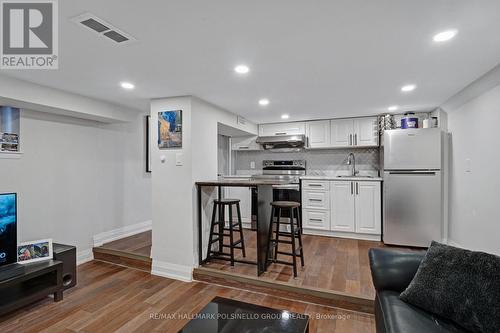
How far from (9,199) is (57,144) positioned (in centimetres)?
104

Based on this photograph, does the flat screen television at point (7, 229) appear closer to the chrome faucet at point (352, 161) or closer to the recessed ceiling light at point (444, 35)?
the recessed ceiling light at point (444, 35)

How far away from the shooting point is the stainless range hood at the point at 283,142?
480cm

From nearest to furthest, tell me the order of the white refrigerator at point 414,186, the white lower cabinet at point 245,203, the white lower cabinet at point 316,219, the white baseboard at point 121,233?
the white refrigerator at point 414,186, the white baseboard at point 121,233, the white lower cabinet at point 316,219, the white lower cabinet at point 245,203

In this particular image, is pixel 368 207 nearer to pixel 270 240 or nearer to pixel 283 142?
pixel 283 142

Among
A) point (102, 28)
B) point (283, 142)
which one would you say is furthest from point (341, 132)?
point (102, 28)

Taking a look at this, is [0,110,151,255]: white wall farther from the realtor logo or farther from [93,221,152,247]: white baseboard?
the realtor logo

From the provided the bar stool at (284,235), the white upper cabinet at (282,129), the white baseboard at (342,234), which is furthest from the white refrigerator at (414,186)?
the bar stool at (284,235)

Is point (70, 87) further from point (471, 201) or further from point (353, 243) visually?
point (471, 201)

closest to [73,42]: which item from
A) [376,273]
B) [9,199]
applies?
[9,199]

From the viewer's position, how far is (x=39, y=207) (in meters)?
3.11

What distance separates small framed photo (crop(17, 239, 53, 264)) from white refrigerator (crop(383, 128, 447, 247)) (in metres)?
4.33

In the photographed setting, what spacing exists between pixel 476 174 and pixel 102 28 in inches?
148

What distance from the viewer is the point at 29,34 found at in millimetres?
1707

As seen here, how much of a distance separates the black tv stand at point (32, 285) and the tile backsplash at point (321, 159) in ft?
12.3
